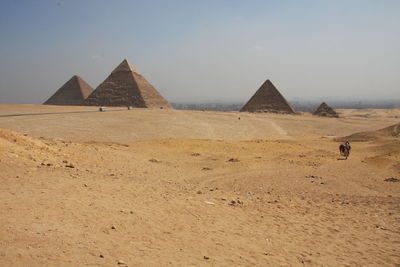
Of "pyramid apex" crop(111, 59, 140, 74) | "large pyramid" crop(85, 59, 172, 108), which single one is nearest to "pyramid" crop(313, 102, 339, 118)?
"large pyramid" crop(85, 59, 172, 108)

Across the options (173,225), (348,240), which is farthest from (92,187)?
(348,240)

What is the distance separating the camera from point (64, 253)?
11.0ft

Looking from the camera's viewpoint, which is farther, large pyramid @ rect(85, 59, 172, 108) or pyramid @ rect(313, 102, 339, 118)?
pyramid @ rect(313, 102, 339, 118)

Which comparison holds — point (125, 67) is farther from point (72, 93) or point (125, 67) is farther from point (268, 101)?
point (268, 101)

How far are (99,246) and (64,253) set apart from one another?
396mm

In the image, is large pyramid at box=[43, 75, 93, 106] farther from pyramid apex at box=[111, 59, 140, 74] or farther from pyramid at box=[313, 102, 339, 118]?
pyramid at box=[313, 102, 339, 118]

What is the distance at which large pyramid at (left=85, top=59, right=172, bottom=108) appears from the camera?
43531mm

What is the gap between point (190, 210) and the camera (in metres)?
5.46

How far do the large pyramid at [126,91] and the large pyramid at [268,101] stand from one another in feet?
43.1

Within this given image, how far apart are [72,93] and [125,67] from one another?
11.8 metres

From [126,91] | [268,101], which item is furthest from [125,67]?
[268,101]

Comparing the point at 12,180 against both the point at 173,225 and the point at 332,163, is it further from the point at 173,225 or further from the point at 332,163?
the point at 332,163

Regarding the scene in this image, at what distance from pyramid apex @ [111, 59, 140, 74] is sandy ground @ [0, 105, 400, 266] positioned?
3847 centimetres

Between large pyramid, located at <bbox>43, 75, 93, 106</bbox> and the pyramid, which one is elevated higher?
large pyramid, located at <bbox>43, 75, 93, 106</bbox>
